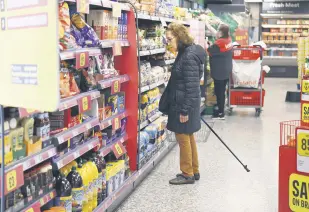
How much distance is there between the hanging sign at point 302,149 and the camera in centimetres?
319

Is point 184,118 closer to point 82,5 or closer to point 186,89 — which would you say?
point 186,89

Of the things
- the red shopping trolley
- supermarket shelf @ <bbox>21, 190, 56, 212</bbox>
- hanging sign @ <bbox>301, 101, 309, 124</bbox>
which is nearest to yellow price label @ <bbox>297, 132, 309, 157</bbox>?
hanging sign @ <bbox>301, 101, 309, 124</bbox>

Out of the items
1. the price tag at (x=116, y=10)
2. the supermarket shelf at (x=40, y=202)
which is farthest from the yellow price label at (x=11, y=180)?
the price tag at (x=116, y=10)

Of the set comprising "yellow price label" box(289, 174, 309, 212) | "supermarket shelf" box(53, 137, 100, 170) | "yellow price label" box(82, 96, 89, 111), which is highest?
"yellow price label" box(82, 96, 89, 111)

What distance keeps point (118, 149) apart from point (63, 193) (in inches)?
45.3

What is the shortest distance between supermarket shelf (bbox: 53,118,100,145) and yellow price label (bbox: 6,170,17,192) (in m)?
0.52

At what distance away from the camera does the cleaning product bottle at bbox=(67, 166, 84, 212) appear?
10.6ft

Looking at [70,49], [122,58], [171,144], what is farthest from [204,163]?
[70,49]

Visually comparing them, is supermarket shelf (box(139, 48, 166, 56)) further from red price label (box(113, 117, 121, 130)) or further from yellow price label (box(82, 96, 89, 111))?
yellow price label (box(82, 96, 89, 111))

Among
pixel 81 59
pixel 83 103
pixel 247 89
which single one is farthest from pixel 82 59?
pixel 247 89

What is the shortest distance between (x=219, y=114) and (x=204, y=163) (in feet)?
10.6

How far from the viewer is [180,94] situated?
4.57 m

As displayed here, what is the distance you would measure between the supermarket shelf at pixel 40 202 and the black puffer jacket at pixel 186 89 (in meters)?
1.88

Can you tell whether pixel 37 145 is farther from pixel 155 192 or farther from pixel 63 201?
pixel 155 192
